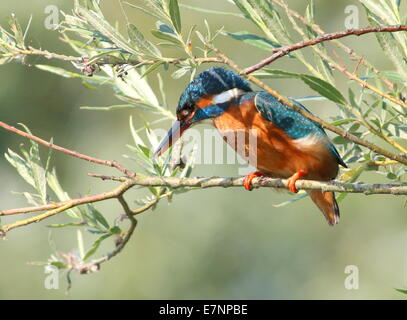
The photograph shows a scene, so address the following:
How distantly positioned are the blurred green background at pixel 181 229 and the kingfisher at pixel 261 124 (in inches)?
77.0

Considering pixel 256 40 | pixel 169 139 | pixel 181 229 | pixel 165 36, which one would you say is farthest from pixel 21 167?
pixel 181 229

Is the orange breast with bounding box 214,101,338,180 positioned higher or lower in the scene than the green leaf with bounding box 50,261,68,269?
higher

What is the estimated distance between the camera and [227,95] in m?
2.41

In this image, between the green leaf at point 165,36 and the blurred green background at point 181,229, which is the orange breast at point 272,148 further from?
the blurred green background at point 181,229

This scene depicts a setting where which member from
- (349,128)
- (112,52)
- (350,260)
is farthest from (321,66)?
(350,260)

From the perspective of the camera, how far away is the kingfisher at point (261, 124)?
2293mm

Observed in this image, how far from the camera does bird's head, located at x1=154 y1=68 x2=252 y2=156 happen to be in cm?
234

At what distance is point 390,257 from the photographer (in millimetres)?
4141

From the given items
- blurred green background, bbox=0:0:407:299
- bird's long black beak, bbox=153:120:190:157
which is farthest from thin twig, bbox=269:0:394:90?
blurred green background, bbox=0:0:407:299

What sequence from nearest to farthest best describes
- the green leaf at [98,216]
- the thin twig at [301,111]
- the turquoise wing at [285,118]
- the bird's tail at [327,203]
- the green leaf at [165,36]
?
the thin twig at [301,111] → the green leaf at [165,36] → the green leaf at [98,216] → the turquoise wing at [285,118] → the bird's tail at [327,203]

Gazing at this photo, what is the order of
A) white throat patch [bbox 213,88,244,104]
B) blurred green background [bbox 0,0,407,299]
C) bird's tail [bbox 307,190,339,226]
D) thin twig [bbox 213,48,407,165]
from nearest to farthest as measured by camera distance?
thin twig [bbox 213,48,407,165] → white throat patch [bbox 213,88,244,104] → bird's tail [bbox 307,190,339,226] → blurred green background [bbox 0,0,407,299]

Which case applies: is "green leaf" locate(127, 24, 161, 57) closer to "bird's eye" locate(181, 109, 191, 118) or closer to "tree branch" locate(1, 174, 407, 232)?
"tree branch" locate(1, 174, 407, 232)

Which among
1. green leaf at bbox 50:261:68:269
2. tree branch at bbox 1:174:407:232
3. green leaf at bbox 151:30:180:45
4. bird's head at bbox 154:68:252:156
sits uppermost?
bird's head at bbox 154:68:252:156

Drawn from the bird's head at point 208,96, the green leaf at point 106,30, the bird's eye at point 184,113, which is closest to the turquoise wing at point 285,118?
the bird's head at point 208,96
